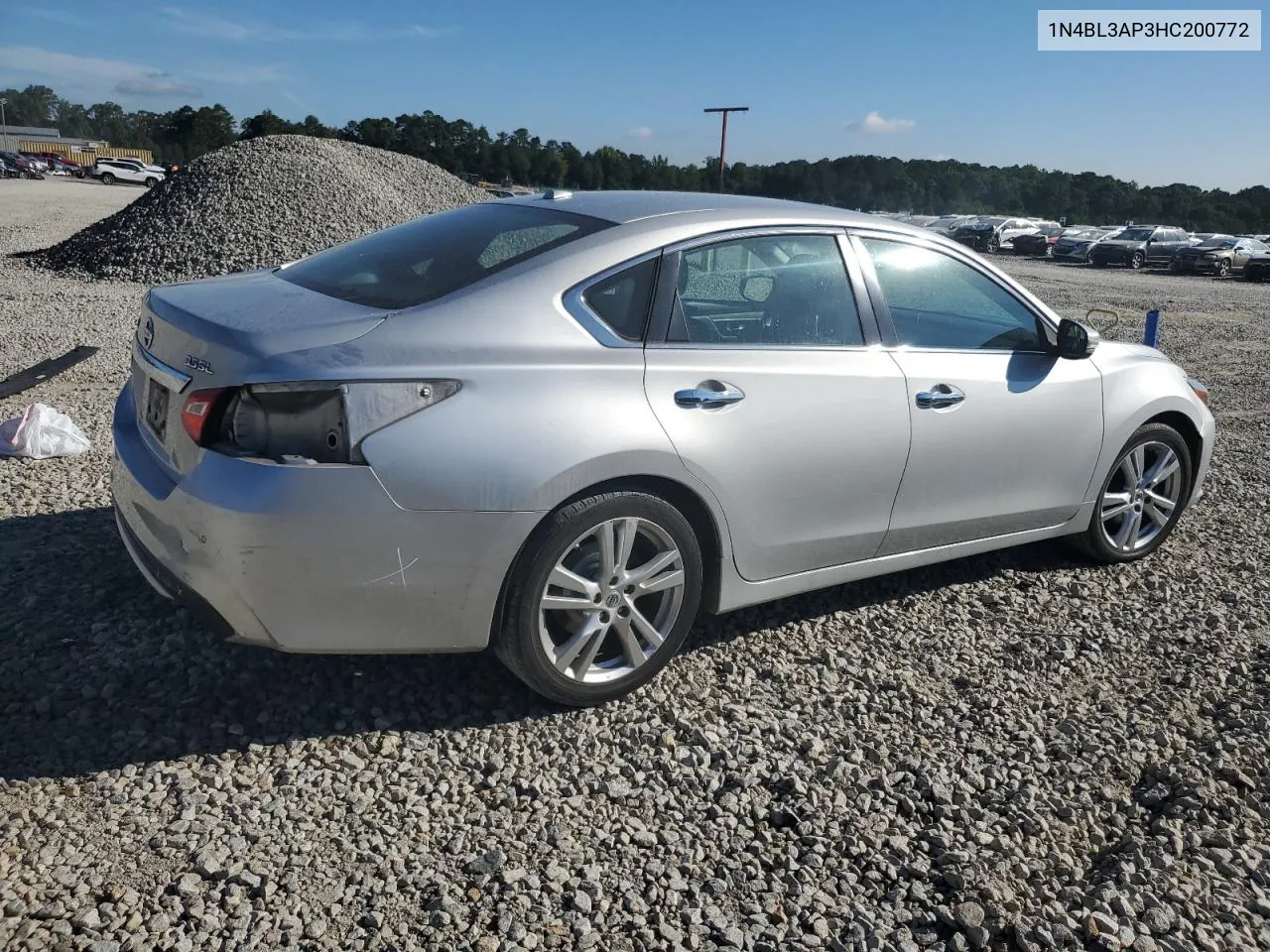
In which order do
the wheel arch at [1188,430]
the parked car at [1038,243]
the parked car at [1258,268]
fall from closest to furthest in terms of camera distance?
1. the wheel arch at [1188,430]
2. the parked car at [1258,268]
3. the parked car at [1038,243]

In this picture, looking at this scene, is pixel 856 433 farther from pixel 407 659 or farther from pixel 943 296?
pixel 407 659

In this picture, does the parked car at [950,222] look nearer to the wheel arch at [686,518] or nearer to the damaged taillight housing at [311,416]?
the wheel arch at [686,518]

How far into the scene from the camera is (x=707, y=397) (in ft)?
11.3

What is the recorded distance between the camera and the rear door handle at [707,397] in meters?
3.41

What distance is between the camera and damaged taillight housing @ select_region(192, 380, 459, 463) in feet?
9.51

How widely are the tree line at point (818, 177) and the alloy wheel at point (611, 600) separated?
5678cm

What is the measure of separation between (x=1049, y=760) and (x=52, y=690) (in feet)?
10.7

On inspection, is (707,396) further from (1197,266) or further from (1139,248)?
(1139,248)

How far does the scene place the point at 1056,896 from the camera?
9.05ft

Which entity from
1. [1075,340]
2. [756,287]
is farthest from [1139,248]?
[756,287]

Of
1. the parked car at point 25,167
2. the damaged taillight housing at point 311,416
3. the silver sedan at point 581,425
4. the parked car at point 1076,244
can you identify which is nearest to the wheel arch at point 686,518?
the silver sedan at point 581,425

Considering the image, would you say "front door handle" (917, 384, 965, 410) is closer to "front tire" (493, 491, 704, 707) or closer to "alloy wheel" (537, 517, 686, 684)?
"front tire" (493, 491, 704, 707)

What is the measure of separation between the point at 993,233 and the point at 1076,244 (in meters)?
3.19

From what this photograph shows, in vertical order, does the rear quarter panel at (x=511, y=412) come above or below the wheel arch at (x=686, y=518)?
above
